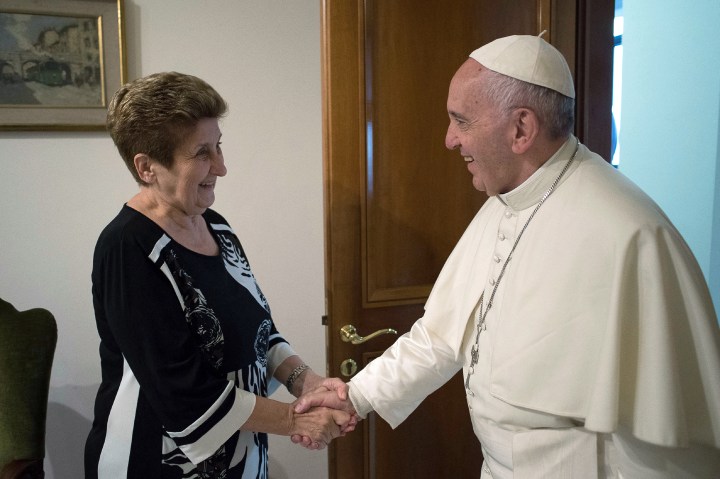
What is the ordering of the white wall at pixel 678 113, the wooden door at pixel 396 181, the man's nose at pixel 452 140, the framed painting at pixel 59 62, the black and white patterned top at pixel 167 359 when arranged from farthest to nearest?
the white wall at pixel 678 113, the framed painting at pixel 59 62, the wooden door at pixel 396 181, the man's nose at pixel 452 140, the black and white patterned top at pixel 167 359

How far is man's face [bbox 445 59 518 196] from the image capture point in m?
1.42

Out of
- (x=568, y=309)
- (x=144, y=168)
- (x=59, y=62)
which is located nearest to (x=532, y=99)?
(x=568, y=309)

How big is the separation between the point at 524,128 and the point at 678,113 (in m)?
2.64

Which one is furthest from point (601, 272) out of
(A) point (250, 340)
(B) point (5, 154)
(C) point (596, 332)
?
(B) point (5, 154)

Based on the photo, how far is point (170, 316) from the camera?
53.9 inches

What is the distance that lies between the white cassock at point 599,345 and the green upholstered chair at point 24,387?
140cm

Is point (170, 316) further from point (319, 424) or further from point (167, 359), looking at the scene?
point (319, 424)

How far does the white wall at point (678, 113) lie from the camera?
3287mm

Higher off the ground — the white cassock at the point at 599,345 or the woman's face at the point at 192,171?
the woman's face at the point at 192,171

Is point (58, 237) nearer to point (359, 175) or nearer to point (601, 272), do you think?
point (359, 175)

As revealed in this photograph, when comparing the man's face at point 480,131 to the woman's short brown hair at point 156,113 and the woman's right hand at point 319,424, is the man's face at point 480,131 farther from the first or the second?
the woman's right hand at point 319,424

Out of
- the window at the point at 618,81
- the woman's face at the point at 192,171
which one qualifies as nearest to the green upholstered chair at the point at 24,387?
the woman's face at the point at 192,171

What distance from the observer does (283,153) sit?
242 centimetres

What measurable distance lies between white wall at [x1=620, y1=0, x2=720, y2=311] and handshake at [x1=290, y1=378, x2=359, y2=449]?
8.39 ft
